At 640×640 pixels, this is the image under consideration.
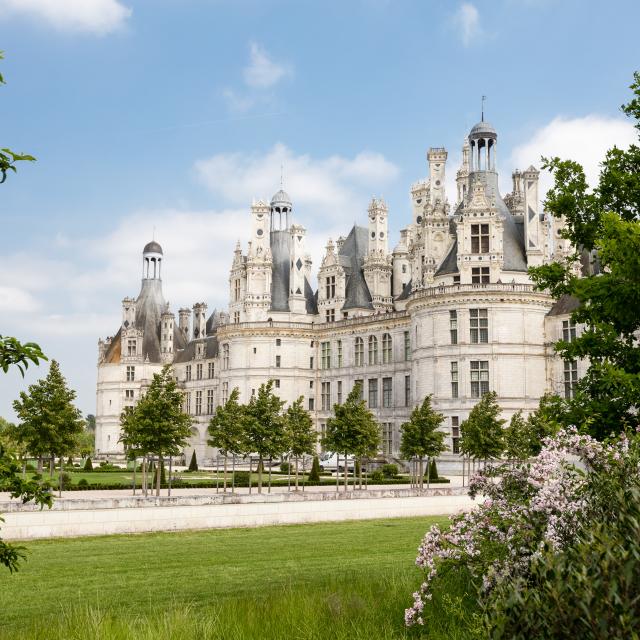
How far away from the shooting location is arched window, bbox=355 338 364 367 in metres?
67.3

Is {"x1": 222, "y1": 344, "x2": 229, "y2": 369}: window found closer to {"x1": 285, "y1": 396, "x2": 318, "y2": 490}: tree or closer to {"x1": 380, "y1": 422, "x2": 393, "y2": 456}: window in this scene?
{"x1": 380, "y1": 422, "x2": 393, "y2": 456}: window

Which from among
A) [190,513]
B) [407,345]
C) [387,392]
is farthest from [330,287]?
Result: [190,513]

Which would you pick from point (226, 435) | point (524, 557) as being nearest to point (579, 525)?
point (524, 557)

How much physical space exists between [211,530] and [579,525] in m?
18.1

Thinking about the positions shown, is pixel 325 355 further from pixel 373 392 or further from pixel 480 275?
pixel 480 275

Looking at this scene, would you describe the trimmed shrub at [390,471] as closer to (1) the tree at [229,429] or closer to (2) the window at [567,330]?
(2) the window at [567,330]

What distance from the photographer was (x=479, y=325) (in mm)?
54219

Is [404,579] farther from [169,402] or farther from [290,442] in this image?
[290,442]

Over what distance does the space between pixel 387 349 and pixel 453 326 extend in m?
10.8

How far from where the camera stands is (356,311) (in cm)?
6994

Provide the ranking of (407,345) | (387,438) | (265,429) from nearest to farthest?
1. (265,429)
2. (407,345)
3. (387,438)

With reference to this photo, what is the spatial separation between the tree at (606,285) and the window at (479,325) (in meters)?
36.0

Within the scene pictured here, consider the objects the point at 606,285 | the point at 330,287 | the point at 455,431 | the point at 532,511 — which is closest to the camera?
the point at 532,511

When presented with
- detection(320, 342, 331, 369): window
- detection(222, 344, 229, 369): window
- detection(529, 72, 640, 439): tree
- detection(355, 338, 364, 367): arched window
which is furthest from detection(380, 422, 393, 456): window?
detection(529, 72, 640, 439): tree
